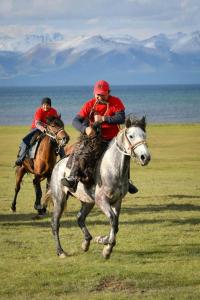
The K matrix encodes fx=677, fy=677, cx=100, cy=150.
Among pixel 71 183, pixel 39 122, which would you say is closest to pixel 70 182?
pixel 71 183

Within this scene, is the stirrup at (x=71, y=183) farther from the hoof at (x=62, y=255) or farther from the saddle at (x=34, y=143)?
the saddle at (x=34, y=143)

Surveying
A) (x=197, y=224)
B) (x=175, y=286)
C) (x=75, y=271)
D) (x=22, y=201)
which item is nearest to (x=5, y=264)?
(x=75, y=271)

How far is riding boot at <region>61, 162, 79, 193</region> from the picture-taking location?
482 inches

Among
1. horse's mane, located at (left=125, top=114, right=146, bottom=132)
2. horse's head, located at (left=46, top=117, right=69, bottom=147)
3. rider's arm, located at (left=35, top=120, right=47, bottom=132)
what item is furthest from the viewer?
rider's arm, located at (left=35, top=120, right=47, bottom=132)

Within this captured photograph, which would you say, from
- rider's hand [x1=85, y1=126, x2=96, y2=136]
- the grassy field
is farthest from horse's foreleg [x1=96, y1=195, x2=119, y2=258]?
rider's hand [x1=85, y1=126, x2=96, y2=136]

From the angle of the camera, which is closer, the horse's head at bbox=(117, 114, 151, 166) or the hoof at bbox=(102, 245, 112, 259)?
the horse's head at bbox=(117, 114, 151, 166)

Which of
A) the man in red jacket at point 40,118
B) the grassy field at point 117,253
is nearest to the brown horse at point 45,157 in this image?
the man in red jacket at point 40,118

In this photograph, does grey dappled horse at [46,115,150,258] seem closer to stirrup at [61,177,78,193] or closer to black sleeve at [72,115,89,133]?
stirrup at [61,177,78,193]

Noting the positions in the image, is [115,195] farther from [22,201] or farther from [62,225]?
[22,201]

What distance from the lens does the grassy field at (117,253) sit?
10039mm

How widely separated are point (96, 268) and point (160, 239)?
3143 mm

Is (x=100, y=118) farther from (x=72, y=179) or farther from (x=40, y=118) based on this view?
(x=40, y=118)

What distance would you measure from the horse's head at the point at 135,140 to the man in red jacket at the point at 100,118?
2.16 ft

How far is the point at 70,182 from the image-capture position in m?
12.4
